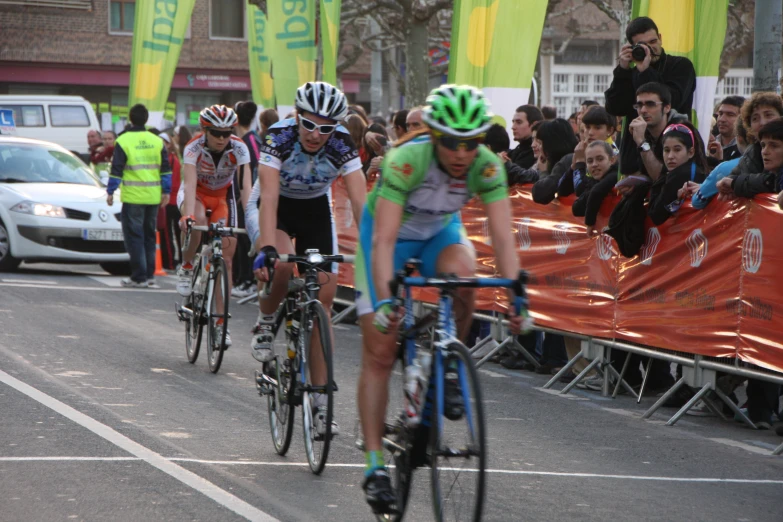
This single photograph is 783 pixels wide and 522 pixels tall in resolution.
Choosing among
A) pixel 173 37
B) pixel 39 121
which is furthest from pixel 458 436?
pixel 39 121

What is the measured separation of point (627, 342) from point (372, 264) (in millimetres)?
4678

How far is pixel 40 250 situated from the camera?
17.2m

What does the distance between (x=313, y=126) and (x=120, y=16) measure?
45.6 meters

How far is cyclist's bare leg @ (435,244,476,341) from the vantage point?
5.59m

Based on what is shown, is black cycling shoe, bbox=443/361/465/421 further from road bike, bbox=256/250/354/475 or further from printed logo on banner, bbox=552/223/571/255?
printed logo on banner, bbox=552/223/571/255

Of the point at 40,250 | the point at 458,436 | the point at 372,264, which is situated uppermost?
the point at 372,264

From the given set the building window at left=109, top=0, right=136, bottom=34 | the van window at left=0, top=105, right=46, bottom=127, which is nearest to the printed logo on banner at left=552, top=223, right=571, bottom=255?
the van window at left=0, top=105, right=46, bottom=127

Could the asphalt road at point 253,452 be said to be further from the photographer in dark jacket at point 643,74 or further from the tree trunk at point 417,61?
the tree trunk at point 417,61

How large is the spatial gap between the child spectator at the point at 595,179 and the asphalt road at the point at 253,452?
1.42 m

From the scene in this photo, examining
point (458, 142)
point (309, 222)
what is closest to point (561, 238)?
point (309, 222)

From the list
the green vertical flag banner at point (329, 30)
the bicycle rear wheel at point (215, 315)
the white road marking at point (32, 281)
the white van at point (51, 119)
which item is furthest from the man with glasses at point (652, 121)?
the white van at point (51, 119)

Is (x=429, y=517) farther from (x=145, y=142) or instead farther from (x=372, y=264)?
(x=145, y=142)

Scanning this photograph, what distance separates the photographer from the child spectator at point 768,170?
8.27m

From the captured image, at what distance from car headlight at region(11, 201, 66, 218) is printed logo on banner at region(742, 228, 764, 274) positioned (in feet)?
36.5
